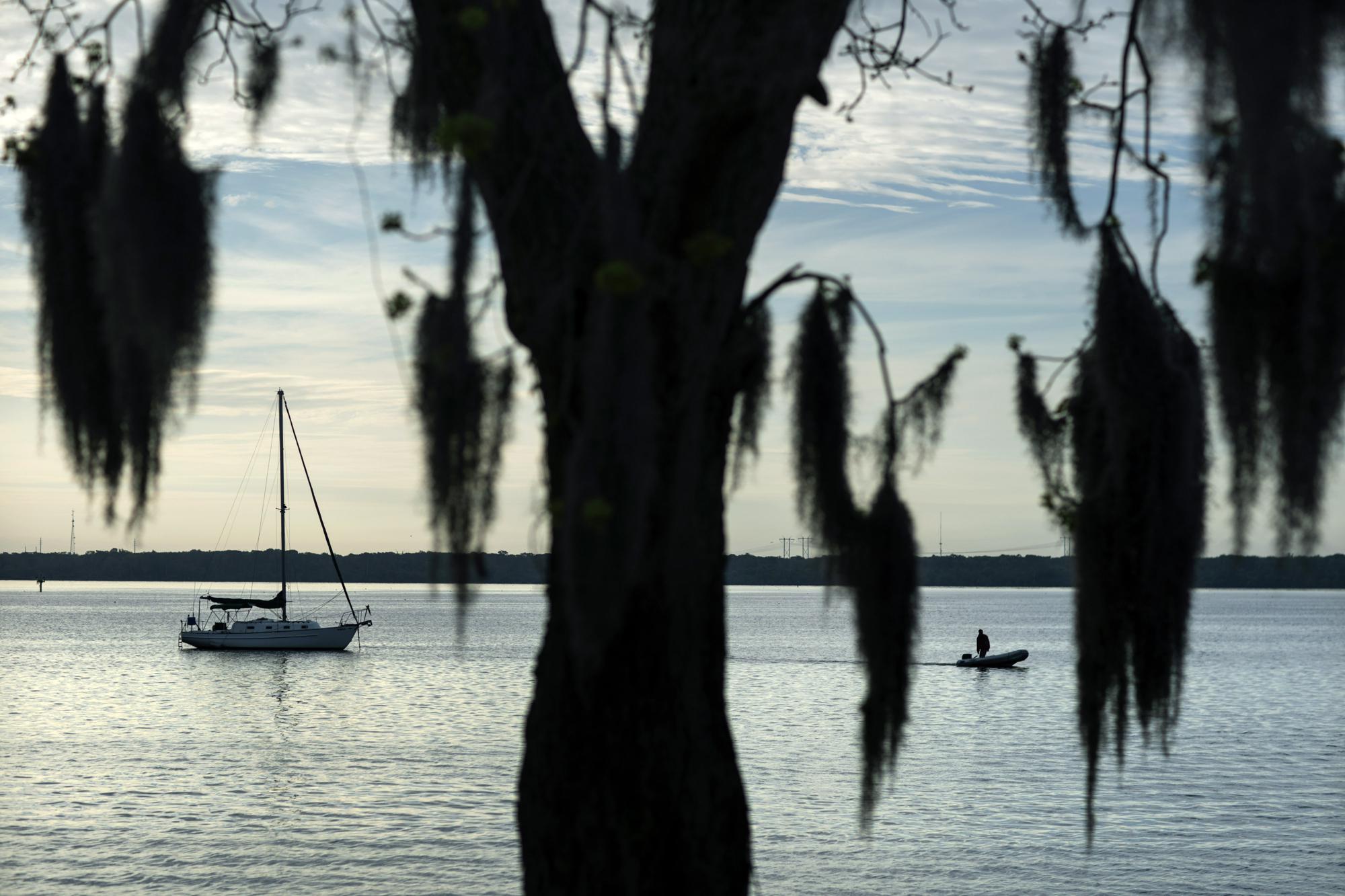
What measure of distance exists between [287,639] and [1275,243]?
81892 millimetres

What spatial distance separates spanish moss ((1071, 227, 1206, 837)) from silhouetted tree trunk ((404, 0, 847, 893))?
1267mm

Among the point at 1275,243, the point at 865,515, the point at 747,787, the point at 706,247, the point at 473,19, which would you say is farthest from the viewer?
the point at 747,787

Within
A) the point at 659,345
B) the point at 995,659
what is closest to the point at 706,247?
the point at 659,345

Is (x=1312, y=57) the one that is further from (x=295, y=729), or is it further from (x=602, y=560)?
(x=295, y=729)

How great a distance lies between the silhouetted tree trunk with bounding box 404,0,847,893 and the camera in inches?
152

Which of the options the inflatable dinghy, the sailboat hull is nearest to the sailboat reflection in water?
the sailboat hull

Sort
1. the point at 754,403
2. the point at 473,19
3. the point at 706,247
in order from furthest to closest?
the point at 754,403 → the point at 706,247 → the point at 473,19

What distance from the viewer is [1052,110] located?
5395mm

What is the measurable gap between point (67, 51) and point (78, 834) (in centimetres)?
2826

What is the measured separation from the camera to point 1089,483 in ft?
15.1

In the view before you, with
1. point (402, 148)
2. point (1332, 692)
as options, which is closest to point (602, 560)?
point (402, 148)

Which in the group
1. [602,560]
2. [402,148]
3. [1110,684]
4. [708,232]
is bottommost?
[1110,684]

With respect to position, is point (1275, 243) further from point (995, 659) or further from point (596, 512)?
point (995, 659)

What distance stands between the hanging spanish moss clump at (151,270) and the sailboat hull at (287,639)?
7870 cm
